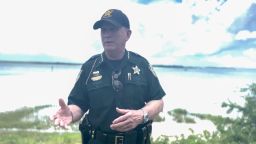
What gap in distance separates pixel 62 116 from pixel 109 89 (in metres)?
0.33

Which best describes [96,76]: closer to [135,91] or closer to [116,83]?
[116,83]

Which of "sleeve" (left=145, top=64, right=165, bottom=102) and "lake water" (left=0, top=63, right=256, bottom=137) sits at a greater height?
"sleeve" (left=145, top=64, right=165, bottom=102)

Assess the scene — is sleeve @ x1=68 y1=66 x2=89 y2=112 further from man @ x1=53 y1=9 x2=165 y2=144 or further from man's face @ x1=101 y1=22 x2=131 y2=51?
man's face @ x1=101 y1=22 x2=131 y2=51

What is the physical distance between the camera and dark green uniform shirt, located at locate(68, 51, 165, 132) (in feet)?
8.38

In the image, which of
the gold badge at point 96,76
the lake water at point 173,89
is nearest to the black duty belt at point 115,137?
the gold badge at point 96,76

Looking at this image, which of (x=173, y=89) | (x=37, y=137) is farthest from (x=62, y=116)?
(x=173, y=89)

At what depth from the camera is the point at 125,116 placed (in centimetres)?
224

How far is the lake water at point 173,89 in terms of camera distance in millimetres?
8945

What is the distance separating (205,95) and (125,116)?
808 cm

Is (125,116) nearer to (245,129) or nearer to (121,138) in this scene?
(121,138)

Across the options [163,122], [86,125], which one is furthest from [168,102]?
[86,125]

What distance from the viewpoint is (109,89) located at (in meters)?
2.58

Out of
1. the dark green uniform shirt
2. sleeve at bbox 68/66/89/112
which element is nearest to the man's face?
the dark green uniform shirt

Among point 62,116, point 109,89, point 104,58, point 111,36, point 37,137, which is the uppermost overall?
point 111,36
